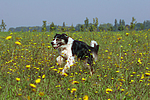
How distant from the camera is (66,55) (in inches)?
141

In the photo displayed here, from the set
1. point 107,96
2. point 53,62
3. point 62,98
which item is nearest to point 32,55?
point 53,62

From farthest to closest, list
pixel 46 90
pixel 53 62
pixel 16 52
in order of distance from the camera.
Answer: pixel 16 52, pixel 53 62, pixel 46 90

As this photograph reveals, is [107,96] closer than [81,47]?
Yes

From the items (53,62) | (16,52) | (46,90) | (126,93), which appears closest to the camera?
(126,93)

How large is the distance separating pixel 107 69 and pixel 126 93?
1253mm

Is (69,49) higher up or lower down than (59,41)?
lower down

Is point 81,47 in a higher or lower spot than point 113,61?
higher

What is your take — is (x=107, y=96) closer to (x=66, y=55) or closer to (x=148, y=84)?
(x=148, y=84)

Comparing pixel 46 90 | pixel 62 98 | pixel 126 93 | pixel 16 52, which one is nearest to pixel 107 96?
pixel 126 93

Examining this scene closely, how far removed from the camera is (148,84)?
255cm

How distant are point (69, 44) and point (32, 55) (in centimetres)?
111

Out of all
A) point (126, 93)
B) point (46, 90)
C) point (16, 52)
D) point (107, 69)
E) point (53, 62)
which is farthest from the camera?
point (16, 52)

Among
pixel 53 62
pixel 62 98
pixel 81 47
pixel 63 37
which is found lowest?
pixel 62 98

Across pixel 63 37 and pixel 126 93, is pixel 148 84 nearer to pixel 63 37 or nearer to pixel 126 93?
pixel 126 93
